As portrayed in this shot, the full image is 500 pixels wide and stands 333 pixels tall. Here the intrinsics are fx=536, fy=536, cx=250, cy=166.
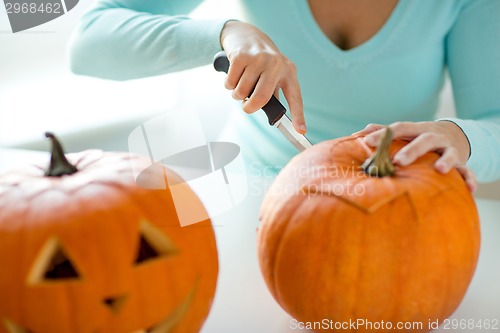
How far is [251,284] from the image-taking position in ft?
2.25

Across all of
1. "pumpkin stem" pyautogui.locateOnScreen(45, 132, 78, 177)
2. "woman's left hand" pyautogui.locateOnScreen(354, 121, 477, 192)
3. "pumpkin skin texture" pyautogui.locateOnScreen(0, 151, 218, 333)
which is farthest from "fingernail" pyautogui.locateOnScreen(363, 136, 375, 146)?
"pumpkin stem" pyautogui.locateOnScreen(45, 132, 78, 177)

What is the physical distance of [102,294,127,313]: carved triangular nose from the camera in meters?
0.50

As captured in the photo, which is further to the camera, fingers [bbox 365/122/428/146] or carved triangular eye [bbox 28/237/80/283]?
fingers [bbox 365/122/428/146]

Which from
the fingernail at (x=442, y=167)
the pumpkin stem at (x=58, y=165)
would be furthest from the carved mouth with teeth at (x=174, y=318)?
the fingernail at (x=442, y=167)

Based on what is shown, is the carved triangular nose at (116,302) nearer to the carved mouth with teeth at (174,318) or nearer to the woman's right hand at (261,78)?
the carved mouth with teeth at (174,318)

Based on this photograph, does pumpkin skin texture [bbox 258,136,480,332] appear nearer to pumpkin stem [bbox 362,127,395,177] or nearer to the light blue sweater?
pumpkin stem [bbox 362,127,395,177]

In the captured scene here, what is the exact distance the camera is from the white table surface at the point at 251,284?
0.62 metres

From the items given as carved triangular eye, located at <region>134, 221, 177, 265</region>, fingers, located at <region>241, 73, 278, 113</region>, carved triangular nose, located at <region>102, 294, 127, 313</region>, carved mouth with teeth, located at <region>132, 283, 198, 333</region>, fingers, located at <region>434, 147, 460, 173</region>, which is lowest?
carved mouth with teeth, located at <region>132, 283, 198, 333</region>

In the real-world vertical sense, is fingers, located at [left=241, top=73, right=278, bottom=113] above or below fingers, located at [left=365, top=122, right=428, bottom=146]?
above

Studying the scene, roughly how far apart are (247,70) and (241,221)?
234mm

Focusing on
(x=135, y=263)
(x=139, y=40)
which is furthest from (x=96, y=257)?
(x=139, y=40)

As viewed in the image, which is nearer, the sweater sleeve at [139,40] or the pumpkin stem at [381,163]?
the pumpkin stem at [381,163]

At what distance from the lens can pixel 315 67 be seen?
1010 mm

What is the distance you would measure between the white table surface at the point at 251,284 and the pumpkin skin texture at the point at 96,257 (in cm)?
9
